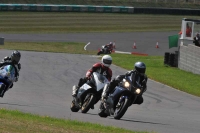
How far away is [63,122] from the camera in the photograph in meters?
11.6

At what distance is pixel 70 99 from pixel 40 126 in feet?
27.2

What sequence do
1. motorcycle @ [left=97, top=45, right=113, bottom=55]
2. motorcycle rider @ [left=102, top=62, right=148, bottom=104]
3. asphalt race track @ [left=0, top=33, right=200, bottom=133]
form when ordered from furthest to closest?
motorcycle @ [left=97, top=45, right=113, bottom=55] < motorcycle rider @ [left=102, top=62, right=148, bottom=104] < asphalt race track @ [left=0, top=33, right=200, bottom=133]

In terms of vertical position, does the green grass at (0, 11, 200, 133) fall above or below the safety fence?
below

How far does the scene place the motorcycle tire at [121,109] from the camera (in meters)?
13.7

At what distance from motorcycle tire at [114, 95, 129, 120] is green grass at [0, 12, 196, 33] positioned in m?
42.9

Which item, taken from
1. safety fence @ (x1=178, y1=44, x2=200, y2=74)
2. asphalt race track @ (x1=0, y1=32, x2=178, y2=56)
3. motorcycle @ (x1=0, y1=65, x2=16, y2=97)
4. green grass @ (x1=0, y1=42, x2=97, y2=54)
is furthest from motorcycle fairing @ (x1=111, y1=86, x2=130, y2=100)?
asphalt race track @ (x1=0, y1=32, x2=178, y2=56)

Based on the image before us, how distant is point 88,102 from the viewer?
14742 mm

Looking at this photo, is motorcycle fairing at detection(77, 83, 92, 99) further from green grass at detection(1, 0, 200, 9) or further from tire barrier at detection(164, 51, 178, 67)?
green grass at detection(1, 0, 200, 9)

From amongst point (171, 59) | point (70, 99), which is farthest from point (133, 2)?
point (70, 99)

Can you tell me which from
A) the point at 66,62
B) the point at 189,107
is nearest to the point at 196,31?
the point at 66,62

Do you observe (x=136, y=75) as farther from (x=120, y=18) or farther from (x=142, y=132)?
(x=120, y=18)

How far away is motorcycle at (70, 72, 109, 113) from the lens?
47.8 feet

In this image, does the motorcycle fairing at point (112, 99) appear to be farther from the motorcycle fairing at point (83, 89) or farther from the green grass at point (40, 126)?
the green grass at point (40, 126)

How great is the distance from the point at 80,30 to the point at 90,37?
583 cm
